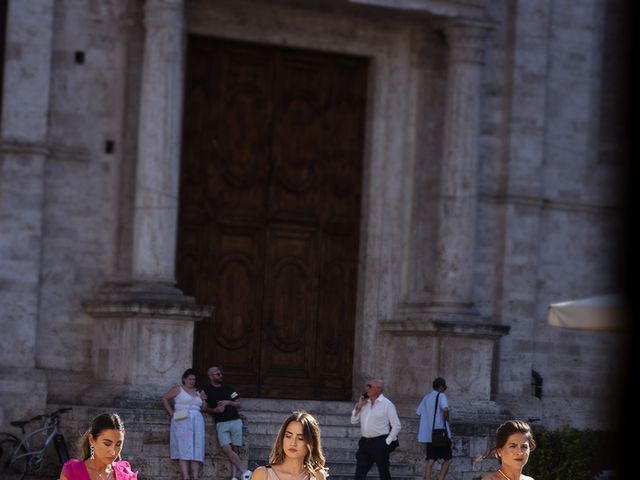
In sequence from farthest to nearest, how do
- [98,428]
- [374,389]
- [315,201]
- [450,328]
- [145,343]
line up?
1. [315,201]
2. [450,328]
3. [145,343]
4. [374,389]
5. [98,428]

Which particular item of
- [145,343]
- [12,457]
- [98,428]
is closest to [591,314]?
[98,428]

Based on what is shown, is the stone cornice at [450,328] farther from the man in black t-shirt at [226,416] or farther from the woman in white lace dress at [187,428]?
the woman in white lace dress at [187,428]

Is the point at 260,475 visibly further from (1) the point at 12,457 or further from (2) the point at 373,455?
(1) the point at 12,457

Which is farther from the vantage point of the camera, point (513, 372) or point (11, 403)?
point (513, 372)

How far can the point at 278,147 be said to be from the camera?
84.9ft

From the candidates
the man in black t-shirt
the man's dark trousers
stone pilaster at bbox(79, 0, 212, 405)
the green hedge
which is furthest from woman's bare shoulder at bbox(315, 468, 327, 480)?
stone pilaster at bbox(79, 0, 212, 405)

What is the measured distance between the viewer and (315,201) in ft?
85.8

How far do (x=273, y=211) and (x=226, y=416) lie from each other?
504 cm

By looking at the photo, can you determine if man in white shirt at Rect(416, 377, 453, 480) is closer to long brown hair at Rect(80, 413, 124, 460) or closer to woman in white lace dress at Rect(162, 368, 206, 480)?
woman in white lace dress at Rect(162, 368, 206, 480)

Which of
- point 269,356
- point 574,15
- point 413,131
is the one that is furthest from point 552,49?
point 269,356

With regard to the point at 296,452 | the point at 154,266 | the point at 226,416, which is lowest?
the point at 226,416

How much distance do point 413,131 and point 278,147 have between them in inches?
83.6

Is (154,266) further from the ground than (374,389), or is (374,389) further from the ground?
(154,266)

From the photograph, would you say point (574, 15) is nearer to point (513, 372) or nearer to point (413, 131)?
point (413, 131)
